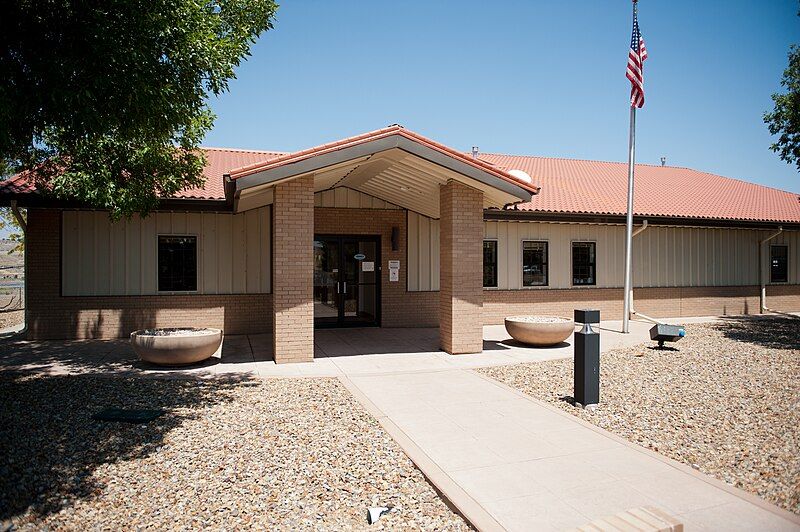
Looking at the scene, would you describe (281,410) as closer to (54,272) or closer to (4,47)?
(4,47)

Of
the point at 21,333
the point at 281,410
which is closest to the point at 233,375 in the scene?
the point at 281,410

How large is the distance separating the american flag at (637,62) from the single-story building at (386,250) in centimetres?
393

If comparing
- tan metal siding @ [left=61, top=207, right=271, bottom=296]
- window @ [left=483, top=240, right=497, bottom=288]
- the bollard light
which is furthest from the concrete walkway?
window @ [left=483, top=240, right=497, bottom=288]

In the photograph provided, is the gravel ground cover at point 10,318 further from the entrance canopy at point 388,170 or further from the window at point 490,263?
the window at point 490,263

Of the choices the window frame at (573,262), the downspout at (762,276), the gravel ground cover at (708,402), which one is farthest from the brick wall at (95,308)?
the downspout at (762,276)

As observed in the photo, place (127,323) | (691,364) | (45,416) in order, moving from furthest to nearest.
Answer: (127,323), (691,364), (45,416)

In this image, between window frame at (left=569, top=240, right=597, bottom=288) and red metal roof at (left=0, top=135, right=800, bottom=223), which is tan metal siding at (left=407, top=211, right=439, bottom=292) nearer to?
red metal roof at (left=0, top=135, right=800, bottom=223)

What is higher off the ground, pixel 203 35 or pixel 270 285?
pixel 203 35

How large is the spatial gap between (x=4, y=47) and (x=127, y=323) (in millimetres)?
8429

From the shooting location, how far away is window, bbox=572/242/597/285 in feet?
54.6

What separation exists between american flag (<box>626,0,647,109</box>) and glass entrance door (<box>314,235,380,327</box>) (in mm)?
7575

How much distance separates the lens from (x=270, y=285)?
45.2 feet

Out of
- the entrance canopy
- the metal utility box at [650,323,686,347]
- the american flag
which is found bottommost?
the metal utility box at [650,323,686,347]

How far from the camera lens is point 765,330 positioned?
47.9 feet
